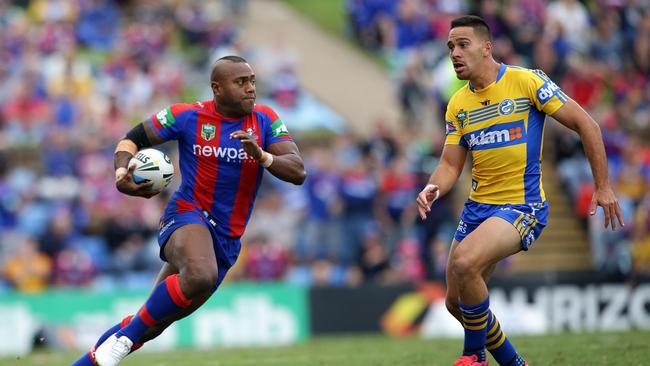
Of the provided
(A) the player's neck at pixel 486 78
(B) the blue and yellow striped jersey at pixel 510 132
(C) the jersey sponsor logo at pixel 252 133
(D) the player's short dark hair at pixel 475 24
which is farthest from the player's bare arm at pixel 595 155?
(C) the jersey sponsor logo at pixel 252 133

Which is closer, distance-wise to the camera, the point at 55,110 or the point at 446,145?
the point at 446,145

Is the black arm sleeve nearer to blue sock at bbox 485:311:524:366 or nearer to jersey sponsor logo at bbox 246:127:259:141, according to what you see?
jersey sponsor logo at bbox 246:127:259:141

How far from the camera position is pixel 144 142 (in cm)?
933

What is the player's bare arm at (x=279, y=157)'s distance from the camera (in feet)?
28.0

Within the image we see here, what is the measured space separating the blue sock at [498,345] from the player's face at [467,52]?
77.7 inches

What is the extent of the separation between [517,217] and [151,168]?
2936 millimetres

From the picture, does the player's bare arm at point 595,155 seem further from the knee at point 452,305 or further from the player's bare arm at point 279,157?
the player's bare arm at point 279,157

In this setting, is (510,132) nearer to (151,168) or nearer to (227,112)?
(227,112)

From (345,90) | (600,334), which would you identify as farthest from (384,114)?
(600,334)

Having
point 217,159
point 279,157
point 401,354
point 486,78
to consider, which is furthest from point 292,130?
point 279,157

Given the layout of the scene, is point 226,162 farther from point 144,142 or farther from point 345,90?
point 345,90

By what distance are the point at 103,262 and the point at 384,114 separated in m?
8.15

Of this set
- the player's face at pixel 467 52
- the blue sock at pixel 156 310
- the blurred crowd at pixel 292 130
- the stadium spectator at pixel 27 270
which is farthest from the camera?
the blurred crowd at pixel 292 130

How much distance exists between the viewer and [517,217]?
886 centimetres
